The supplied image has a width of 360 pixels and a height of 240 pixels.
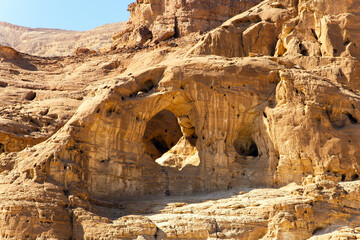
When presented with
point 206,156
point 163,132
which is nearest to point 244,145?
point 206,156

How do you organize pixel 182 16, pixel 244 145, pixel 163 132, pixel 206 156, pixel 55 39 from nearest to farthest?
pixel 206 156, pixel 244 145, pixel 163 132, pixel 182 16, pixel 55 39

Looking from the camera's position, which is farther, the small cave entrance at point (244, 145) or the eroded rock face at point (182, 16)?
→ the eroded rock face at point (182, 16)

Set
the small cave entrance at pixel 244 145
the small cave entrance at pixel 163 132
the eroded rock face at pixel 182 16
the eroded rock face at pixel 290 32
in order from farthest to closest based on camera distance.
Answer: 1. the eroded rock face at pixel 182 16
2. the small cave entrance at pixel 163 132
3. the eroded rock face at pixel 290 32
4. the small cave entrance at pixel 244 145

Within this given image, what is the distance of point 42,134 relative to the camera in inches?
1345

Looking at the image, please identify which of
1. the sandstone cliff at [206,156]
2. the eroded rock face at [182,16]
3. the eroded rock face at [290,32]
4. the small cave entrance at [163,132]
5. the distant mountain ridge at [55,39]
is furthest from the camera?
the distant mountain ridge at [55,39]

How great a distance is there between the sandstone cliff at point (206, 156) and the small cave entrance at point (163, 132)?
211 inches

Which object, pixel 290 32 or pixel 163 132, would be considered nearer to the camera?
pixel 290 32

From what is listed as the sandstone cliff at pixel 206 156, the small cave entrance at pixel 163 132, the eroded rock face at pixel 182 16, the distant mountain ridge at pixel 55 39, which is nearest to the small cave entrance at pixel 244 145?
the sandstone cliff at pixel 206 156

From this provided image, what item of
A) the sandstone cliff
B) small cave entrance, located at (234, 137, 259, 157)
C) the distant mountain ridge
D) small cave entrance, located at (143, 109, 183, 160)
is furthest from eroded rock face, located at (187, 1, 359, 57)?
the distant mountain ridge

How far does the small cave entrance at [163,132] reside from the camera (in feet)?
125

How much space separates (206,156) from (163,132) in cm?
1025

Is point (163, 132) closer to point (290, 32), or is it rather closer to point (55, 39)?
point (290, 32)

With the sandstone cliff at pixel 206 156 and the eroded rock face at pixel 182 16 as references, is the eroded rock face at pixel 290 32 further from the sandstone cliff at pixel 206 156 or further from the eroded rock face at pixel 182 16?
the eroded rock face at pixel 182 16

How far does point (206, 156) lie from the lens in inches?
1116
